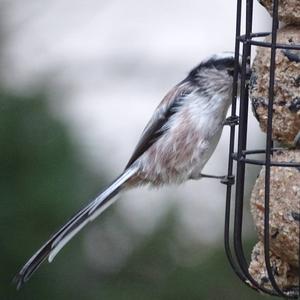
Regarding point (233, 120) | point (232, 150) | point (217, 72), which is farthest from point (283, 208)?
point (217, 72)

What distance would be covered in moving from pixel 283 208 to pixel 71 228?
1.02 metres

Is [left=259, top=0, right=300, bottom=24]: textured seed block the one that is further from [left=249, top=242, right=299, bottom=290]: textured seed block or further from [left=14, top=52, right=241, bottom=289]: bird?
[left=249, top=242, right=299, bottom=290]: textured seed block

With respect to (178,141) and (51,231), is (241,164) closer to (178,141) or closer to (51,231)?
(178,141)

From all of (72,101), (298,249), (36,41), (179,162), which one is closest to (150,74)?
(36,41)

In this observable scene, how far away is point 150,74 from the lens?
6215 mm

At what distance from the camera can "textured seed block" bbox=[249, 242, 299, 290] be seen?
339cm

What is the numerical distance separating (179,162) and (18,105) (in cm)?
93

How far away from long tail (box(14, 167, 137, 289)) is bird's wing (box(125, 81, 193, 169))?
0.11m

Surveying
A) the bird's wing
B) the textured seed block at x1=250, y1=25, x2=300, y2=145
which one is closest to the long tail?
the bird's wing

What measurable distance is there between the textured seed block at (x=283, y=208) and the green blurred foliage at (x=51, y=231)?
5.24 feet

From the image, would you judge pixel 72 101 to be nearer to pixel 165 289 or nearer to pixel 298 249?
pixel 165 289

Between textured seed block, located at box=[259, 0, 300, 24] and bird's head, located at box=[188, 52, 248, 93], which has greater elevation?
textured seed block, located at box=[259, 0, 300, 24]

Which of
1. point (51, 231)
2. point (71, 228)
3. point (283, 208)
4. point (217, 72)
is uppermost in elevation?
point (217, 72)

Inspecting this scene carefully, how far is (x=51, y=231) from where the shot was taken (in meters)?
4.82
